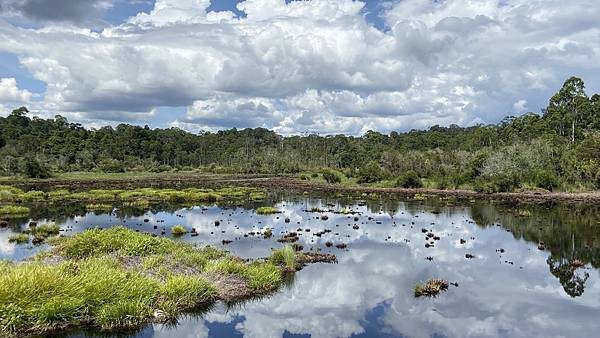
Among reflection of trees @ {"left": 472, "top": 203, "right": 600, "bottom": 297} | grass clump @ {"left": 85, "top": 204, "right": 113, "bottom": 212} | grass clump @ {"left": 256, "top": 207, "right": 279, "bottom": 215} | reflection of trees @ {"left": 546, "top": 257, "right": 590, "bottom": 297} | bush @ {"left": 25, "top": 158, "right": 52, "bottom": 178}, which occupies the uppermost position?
bush @ {"left": 25, "top": 158, "right": 52, "bottom": 178}

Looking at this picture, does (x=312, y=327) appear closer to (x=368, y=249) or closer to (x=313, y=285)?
(x=313, y=285)

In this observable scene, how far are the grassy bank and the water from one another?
0.81m

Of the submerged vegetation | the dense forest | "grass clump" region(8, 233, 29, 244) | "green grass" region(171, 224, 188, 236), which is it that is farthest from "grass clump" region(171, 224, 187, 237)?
the dense forest

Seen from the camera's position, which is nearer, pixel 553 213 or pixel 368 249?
pixel 368 249

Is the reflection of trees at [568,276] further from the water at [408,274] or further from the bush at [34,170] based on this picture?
the bush at [34,170]

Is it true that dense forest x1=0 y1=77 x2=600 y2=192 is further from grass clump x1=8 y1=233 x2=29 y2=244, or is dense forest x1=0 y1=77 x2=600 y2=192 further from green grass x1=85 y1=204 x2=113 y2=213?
grass clump x1=8 y1=233 x2=29 y2=244

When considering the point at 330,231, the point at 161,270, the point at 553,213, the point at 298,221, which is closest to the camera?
the point at 161,270

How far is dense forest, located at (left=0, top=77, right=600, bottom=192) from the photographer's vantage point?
6731 centimetres

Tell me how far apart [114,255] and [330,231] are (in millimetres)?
16491

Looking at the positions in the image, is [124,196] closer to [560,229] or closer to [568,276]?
[560,229]

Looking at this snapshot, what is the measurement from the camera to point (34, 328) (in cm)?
1412

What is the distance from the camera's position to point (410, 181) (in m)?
73.6

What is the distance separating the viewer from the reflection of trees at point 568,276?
20.6 m

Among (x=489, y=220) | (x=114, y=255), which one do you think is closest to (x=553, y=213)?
(x=489, y=220)
